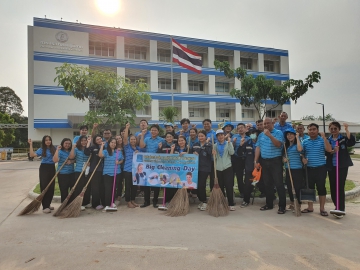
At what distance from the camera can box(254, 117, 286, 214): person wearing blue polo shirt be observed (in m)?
5.28

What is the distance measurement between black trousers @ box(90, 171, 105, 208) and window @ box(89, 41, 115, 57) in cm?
2618

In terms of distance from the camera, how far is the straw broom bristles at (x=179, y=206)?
17.1 ft

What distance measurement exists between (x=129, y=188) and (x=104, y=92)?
355 cm

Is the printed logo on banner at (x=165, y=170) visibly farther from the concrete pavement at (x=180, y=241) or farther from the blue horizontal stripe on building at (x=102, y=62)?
the blue horizontal stripe on building at (x=102, y=62)

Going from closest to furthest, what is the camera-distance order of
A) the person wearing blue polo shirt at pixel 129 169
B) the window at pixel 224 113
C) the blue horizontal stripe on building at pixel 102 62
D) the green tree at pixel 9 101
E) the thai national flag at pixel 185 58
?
the person wearing blue polo shirt at pixel 129 169 → the thai national flag at pixel 185 58 → the blue horizontal stripe on building at pixel 102 62 → the window at pixel 224 113 → the green tree at pixel 9 101

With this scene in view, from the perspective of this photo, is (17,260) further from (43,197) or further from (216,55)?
(216,55)

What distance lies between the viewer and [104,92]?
8.04m

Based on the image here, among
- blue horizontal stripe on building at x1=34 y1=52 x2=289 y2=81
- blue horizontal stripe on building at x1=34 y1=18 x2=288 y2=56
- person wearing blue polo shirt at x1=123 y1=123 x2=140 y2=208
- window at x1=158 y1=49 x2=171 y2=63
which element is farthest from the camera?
window at x1=158 y1=49 x2=171 y2=63

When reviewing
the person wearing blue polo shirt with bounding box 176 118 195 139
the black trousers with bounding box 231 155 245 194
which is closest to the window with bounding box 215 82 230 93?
the person wearing blue polo shirt with bounding box 176 118 195 139

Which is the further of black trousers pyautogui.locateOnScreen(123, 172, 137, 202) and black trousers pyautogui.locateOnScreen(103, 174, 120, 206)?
black trousers pyautogui.locateOnScreen(123, 172, 137, 202)

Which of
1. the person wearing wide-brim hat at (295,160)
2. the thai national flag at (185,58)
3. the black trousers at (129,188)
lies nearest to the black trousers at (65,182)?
the black trousers at (129,188)

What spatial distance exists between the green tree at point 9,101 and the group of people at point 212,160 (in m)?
58.2

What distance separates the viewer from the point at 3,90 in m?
53.8

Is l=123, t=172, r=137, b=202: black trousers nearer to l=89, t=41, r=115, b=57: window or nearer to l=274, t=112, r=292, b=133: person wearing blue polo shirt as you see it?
l=274, t=112, r=292, b=133: person wearing blue polo shirt
